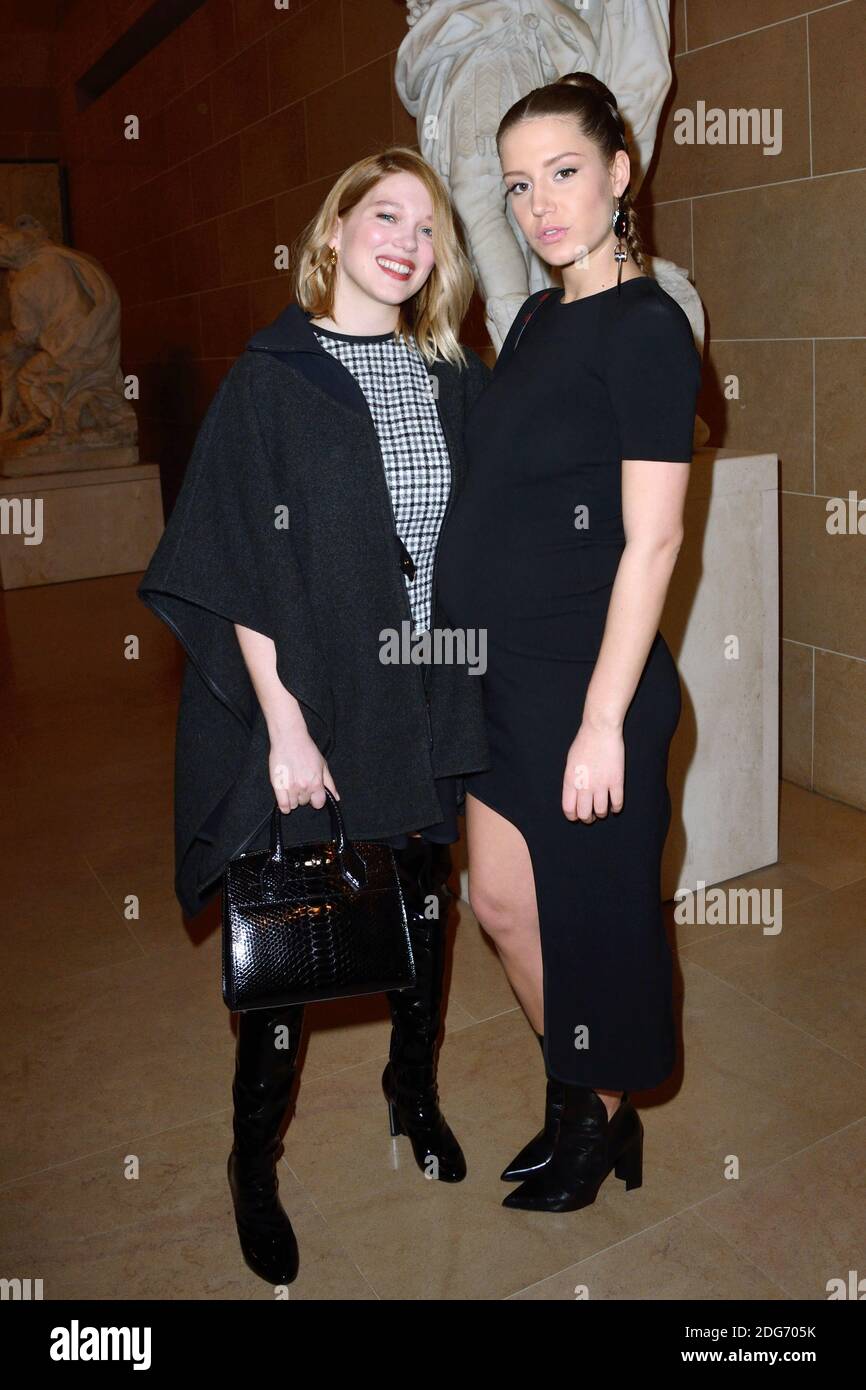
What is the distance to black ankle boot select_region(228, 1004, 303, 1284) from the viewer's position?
195cm

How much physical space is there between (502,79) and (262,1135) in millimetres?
2688

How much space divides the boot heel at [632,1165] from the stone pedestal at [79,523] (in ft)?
20.4

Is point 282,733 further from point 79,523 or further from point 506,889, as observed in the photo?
point 79,523

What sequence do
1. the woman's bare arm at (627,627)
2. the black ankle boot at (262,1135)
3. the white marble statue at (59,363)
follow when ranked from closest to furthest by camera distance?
the woman's bare arm at (627,627) → the black ankle boot at (262,1135) → the white marble statue at (59,363)

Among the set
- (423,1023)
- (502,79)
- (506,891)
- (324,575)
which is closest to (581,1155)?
(423,1023)

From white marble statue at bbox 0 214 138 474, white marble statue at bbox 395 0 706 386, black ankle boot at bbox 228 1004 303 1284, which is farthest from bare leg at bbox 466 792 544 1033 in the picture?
white marble statue at bbox 0 214 138 474

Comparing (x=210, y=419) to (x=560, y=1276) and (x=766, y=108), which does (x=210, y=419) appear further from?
(x=766, y=108)

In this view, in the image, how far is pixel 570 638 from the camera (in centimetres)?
186

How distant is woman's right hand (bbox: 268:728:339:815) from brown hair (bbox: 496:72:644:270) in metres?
0.87

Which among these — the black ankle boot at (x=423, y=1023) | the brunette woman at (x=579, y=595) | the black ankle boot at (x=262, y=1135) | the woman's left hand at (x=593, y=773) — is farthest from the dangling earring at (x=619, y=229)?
the black ankle boot at (x=262, y=1135)

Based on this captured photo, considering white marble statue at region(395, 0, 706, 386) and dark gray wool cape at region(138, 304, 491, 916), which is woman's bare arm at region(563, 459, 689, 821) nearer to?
dark gray wool cape at region(138, 304, 491, 916)

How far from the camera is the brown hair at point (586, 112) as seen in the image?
5.58 feet

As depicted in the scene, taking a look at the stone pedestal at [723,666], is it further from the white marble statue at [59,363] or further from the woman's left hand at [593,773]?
the white marble statue at [59,363]

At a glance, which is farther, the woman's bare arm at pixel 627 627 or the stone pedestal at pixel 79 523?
the stone pedestal at pixel 79 523
